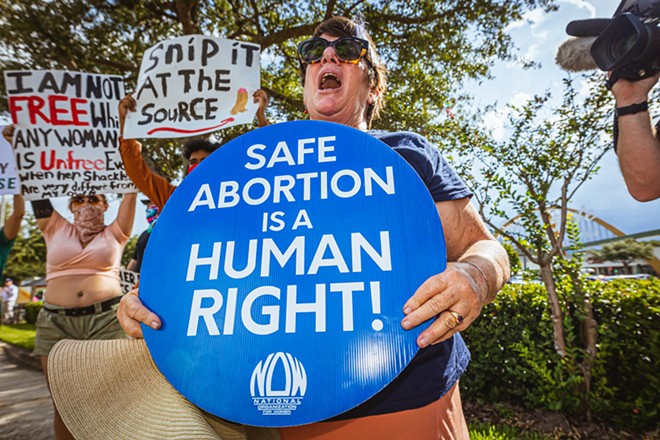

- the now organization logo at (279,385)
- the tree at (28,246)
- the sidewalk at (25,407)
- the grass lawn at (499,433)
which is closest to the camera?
the now organization logo at (279,385)

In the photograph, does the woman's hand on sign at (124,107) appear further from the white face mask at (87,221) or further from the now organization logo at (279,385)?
the now organization logo at (279,385)

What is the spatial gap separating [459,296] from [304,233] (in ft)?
1.19

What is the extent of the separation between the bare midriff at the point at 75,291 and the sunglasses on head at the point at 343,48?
8.49 ft

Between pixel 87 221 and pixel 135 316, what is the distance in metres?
2.77

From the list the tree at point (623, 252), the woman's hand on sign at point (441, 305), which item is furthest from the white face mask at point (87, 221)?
the tree at point (623, 252)

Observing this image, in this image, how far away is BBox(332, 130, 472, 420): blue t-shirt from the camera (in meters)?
0.88

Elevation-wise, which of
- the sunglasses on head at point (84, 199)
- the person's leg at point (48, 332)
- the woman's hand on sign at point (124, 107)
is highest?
the woman's hand on sign at point (124, 107)

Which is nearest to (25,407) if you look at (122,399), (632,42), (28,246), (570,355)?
(122,399)

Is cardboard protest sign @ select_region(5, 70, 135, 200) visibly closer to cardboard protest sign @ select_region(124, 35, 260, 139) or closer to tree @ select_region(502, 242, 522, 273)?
cardboard protest sign @ select_region(124, 35, 260, 139)

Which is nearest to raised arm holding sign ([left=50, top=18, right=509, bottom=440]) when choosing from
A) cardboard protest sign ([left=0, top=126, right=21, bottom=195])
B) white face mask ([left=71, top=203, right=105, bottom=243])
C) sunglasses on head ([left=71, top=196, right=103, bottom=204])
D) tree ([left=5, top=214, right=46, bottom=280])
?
white face mask ([left=71, top=203, right=105, bottom=243])

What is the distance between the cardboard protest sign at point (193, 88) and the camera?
272 cm

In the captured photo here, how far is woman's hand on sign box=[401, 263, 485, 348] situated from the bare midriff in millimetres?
2964

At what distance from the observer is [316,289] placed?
81cm

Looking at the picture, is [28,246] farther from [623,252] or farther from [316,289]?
[623,252]
